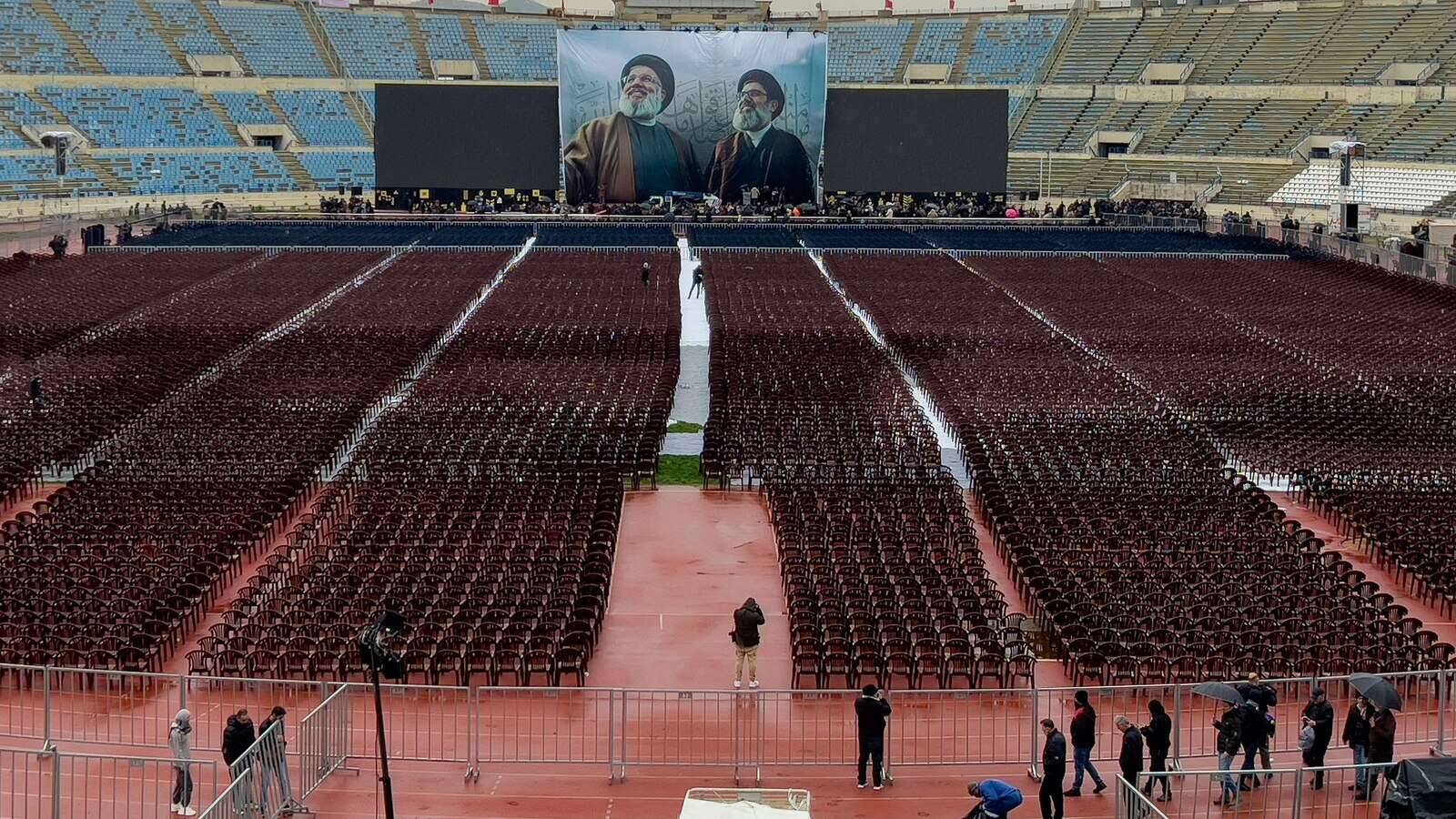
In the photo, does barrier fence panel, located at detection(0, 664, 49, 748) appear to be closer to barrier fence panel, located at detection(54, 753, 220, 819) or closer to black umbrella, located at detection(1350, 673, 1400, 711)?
barrier fence panel, located at detection(54, 753, 220, 819)

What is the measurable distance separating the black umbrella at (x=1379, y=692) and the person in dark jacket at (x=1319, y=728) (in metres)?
0.45

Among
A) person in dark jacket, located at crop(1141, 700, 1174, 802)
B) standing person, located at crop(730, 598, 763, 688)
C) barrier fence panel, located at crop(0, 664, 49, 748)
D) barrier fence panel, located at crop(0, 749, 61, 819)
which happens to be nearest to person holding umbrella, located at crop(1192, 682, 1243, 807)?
person in dark jacket, located at crop(1141, 700, 1174, 802)

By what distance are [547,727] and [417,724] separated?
4.04 feet

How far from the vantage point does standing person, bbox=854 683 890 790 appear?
1407cm

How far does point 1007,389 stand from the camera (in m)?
32.3

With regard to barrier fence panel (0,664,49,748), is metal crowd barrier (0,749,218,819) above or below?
below

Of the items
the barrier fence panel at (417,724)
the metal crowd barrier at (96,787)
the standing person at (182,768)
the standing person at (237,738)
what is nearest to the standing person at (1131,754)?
the barrier fence panel at (417,724)

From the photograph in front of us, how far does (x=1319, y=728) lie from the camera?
46.1 ft

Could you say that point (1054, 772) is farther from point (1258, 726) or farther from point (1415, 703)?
point (1415, 703)

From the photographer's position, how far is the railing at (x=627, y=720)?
14742 millimetres

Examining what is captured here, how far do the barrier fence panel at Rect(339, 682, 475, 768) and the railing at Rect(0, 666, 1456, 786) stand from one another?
0.06ft

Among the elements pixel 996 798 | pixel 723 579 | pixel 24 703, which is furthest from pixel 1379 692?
pixel 24 703

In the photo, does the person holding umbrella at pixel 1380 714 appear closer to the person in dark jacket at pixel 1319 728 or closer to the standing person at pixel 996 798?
the person in dark jacket at pixel 1319 728

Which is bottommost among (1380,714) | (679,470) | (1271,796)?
(1271,796)
